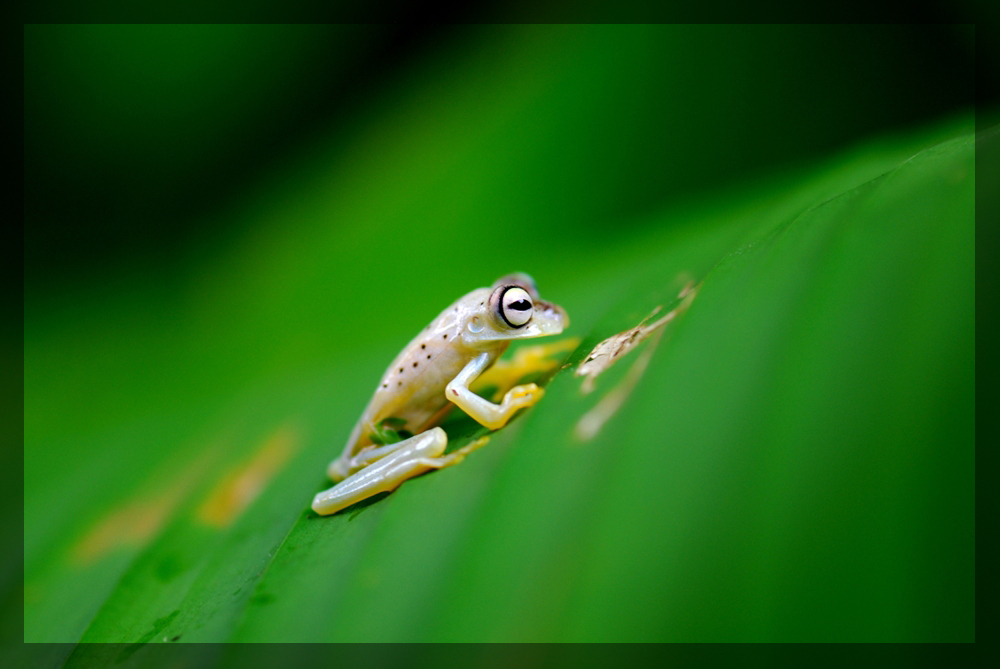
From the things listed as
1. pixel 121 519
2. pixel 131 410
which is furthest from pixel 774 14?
pixel 131 410

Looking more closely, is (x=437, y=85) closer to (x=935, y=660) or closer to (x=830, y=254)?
(x=830, y=254)

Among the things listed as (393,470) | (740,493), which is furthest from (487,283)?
(740,493)

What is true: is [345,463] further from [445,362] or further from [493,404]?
[493,404]

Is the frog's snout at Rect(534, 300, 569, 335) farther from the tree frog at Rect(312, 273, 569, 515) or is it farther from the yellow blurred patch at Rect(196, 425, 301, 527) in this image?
the yellow blurred patch at Rect(196, 425, 301, 527)

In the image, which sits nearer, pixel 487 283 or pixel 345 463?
pixel 345 463

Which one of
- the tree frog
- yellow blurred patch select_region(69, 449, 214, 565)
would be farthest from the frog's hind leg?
yellow blurred patch select_region(69, 449, 214, 565)

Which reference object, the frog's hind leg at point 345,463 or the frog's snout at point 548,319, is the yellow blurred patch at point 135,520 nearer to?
the frog's hind leg at point 345,463
